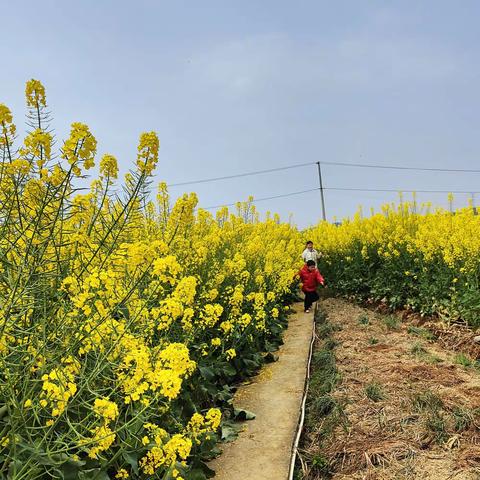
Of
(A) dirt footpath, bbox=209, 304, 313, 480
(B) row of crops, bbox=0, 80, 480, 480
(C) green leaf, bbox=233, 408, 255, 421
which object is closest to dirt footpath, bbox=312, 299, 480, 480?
(A) dirt footpath, bbox=209, 304, 313, 480

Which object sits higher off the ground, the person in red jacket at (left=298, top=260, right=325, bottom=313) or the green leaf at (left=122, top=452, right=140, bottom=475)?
the person in red jacket at (left=298, top=260, right=325, bottom=313)

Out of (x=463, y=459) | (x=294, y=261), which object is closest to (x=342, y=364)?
(x=463, y=459)

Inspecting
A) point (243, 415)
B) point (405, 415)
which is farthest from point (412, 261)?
point (243, 415)

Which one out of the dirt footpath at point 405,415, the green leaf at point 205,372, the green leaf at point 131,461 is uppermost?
the green leaf at point 205,372

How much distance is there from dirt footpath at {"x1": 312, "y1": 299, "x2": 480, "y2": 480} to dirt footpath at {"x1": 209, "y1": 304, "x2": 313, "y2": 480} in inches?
11.2

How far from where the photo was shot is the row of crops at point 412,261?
6.65 meters

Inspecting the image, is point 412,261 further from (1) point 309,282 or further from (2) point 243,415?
(2) point 243,415

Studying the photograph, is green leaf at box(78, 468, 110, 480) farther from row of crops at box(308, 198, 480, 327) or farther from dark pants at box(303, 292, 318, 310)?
dark pants at box(303, 292, 318, 310)

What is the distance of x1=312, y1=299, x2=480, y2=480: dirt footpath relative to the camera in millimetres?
3350

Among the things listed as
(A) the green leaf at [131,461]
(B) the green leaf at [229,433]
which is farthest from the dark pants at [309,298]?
(A) the green leaf at [131,461]

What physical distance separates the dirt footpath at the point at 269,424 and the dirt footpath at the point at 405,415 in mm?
284

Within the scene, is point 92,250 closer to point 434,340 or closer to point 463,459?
point 463,459

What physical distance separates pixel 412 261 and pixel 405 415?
4.93m

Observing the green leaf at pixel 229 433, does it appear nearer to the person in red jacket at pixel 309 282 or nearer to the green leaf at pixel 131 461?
the green leaf at pixel 131 461
